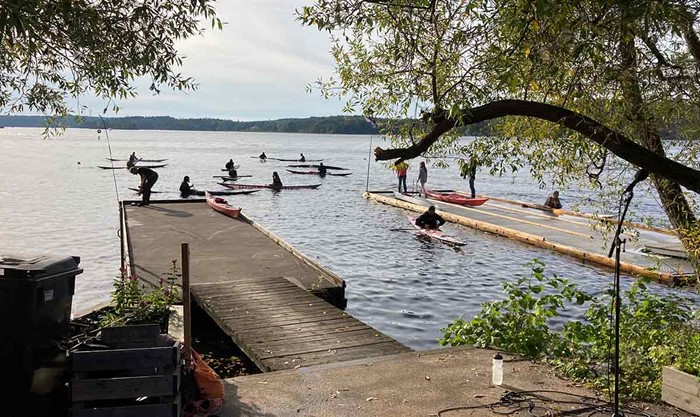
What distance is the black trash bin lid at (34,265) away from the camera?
14.3 ft

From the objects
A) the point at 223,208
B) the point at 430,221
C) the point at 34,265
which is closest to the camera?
the point at 34,265

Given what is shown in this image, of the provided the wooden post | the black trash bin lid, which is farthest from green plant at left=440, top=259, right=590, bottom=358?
the black trash bin lid

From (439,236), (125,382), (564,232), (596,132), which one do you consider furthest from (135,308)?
(564,232)

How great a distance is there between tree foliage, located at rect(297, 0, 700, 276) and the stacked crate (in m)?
3.13

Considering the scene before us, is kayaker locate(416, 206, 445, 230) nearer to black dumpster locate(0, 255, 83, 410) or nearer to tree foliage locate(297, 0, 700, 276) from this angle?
tree foliage locate(297, 0, 700, 276)

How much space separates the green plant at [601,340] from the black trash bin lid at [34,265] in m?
5.30

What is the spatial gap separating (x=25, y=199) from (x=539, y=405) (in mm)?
40122

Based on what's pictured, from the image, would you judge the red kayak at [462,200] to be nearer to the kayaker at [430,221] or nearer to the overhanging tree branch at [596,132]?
the kayaker at [430,221]

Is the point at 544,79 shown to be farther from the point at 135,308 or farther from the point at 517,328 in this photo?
the point at 135,308

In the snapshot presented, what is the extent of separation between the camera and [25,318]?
14.3 ft

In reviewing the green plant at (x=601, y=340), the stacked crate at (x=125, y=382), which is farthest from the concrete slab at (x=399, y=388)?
the stacked crate at (x=125, y=382)

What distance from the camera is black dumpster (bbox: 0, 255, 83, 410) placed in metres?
4.31

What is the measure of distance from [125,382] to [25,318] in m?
0.94

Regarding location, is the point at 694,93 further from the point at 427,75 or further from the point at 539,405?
the point at 539,405
